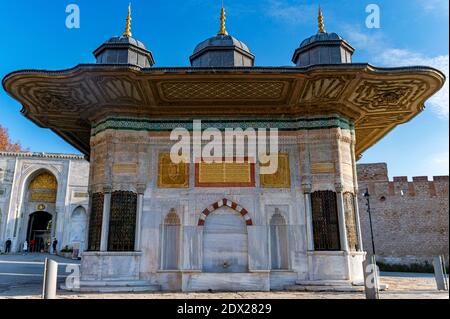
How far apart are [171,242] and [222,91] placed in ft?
13.3

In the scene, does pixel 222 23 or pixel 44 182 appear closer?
pixel 222 23

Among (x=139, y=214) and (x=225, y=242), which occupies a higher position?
(x=139, y=214)

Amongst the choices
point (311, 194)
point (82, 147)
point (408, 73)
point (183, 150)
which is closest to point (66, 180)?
point (82, 147)

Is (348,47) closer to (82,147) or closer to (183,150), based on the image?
(183,150)

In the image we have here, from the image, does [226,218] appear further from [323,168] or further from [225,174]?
[323,168]

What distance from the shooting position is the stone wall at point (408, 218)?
2181 cm

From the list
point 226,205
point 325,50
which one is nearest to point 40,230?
point 226,205

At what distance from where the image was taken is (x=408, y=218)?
22.4 m

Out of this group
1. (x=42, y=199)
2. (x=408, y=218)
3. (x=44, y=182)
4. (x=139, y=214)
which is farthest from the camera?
(x=44, y=182)

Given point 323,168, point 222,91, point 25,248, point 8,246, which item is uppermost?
point 222,91

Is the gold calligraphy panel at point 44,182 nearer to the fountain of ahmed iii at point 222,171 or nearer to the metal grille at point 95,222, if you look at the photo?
the fountain of ahmed iii at point 222,171

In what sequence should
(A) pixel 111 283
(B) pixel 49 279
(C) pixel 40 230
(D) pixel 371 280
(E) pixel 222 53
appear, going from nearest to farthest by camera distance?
(B) pixel 49 279
(D) pixel 371 280
(A) pixel 111 283
(E) pixel 222 53
(C) pixel 40 230

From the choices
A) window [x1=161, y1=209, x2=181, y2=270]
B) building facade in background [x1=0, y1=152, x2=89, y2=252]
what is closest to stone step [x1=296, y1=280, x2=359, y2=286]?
window [x1=161, y1=209, x2=181, y2=270]

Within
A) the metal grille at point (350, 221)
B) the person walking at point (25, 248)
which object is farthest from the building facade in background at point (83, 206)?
the metal grille at point (350, 221)
